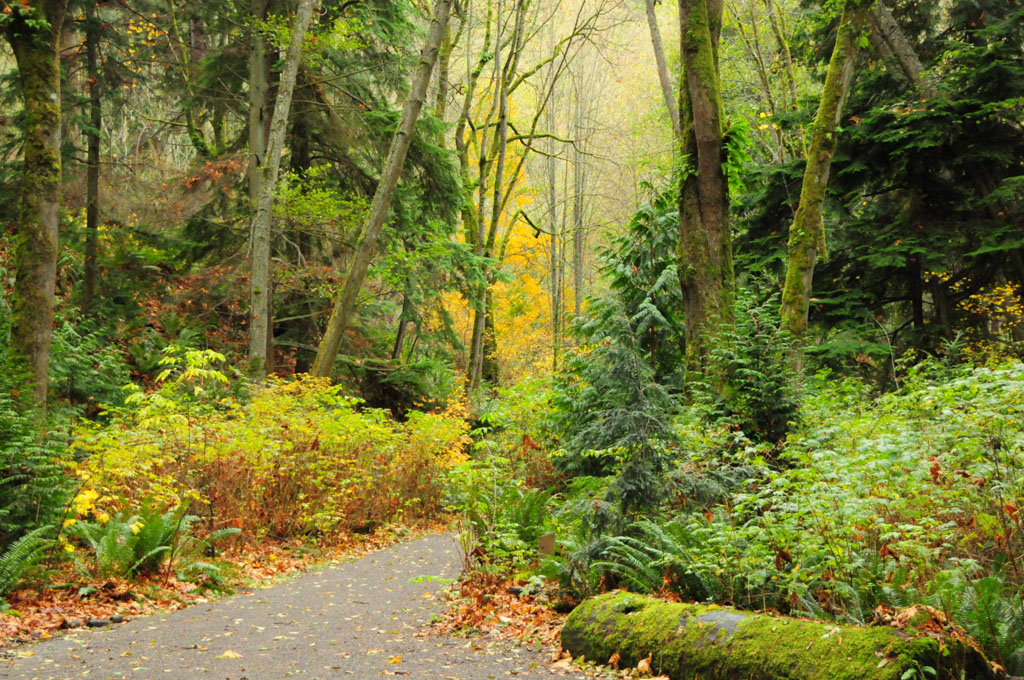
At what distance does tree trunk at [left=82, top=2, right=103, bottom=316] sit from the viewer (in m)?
15.4

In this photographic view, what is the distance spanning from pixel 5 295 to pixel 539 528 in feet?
30.3

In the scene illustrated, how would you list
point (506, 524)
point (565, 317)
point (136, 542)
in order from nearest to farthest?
point (136, 542) → point (506, 524) → point (565, 317)

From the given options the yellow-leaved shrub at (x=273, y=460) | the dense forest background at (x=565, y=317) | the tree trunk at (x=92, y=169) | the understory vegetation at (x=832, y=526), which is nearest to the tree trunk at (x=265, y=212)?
the dense forest background at (x=565, y=317)

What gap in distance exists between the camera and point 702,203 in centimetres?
995

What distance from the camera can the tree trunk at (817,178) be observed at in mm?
11078

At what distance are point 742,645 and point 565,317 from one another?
39.1ft

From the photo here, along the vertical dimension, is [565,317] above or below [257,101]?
below

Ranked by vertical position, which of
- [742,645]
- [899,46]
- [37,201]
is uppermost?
[899,46]

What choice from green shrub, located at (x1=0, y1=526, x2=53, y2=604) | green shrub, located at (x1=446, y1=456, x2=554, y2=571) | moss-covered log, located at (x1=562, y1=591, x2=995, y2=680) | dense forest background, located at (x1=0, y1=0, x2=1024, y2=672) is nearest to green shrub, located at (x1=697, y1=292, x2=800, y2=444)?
dense forest background, located at (x1=0, y1=0, x2=1024, y2=672)

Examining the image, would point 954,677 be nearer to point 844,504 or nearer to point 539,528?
point 844,504

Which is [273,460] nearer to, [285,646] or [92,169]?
[285,646]

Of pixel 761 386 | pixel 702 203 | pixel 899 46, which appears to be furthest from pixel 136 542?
pixel 899 46

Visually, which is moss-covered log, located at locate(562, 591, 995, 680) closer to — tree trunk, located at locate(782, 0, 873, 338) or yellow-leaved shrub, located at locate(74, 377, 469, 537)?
yellow-leaved shrub, located at locate(74, 377, 469, 537)

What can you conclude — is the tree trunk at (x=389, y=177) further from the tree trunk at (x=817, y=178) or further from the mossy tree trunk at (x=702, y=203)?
the tree trunk at (x=817, y=178)
